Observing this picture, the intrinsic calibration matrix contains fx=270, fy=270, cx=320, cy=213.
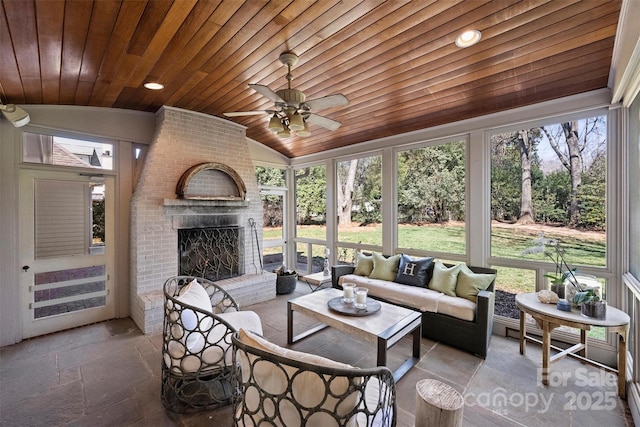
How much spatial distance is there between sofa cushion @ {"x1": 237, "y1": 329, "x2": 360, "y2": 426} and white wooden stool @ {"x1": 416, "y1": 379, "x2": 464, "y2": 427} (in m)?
0.31

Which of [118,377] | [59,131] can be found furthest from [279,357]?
[59,131]

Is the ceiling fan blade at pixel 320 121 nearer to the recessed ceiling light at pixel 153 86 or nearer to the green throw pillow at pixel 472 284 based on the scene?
the recessed ceiling light at pixel 153 86

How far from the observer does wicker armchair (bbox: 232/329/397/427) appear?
1.13 meters

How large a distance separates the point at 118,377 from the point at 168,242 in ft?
5.90

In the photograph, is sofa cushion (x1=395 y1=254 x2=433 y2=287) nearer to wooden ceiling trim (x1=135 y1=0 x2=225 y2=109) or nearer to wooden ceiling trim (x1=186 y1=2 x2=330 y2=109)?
wooden ceiling trim (x1=186 y1=2 x2=330 y2=109)

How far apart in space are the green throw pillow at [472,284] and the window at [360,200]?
163 centimetres

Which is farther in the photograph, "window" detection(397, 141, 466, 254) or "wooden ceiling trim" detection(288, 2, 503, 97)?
"window" detection(397, 141, 466, 254)

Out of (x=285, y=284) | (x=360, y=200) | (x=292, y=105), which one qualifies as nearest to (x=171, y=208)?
(x=285, y=284)

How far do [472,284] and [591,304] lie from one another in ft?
3.27

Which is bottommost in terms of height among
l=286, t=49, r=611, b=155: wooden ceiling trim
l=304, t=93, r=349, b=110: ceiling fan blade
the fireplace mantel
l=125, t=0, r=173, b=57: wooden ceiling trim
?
the fireplace mantel

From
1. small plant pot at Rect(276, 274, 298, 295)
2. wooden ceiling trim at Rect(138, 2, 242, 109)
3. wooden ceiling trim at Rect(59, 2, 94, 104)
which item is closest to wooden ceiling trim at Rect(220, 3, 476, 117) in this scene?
wooden ceiling trim at Rect(138, 2, 242, 109)

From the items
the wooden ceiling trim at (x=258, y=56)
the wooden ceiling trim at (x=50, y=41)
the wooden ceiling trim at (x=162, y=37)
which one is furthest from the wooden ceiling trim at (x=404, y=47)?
the wooden ceiling trim at (x=50, y=41)

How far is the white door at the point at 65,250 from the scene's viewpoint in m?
3.27

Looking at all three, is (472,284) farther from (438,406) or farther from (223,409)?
(223,409)
